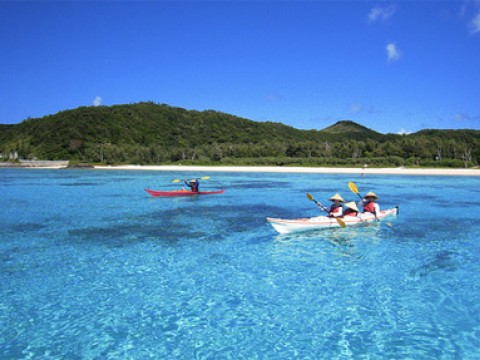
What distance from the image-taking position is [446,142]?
3263 inches

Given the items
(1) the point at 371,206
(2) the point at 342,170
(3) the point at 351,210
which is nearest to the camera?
(3) the point at 351,210

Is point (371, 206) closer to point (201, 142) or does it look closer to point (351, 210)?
point (351, 210)

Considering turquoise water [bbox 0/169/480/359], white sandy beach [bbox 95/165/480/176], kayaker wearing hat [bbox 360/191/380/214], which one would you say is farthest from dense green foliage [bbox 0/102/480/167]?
turquoise water [bbox 0/169/480/359]

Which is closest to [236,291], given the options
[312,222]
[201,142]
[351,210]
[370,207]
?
[312,222]

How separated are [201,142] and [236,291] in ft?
401

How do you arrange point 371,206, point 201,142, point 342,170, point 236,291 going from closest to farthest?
1. point 236,291
2. point 371,206
3. point 342,170
4. point 201,142

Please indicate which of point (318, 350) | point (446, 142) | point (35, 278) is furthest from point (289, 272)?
point (446, 142)

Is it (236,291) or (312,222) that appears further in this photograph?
(312,222)

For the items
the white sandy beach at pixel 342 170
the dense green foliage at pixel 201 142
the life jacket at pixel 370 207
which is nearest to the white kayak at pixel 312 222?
the life jacket at pixel 370 207

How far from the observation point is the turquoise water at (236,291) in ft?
22.7

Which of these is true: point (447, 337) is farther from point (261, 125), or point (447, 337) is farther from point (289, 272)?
point (261, 125)

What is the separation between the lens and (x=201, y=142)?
13000cm

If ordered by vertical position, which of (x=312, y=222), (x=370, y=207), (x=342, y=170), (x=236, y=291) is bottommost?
(x=236, y=291)

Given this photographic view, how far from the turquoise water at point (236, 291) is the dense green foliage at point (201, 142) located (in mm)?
64434
